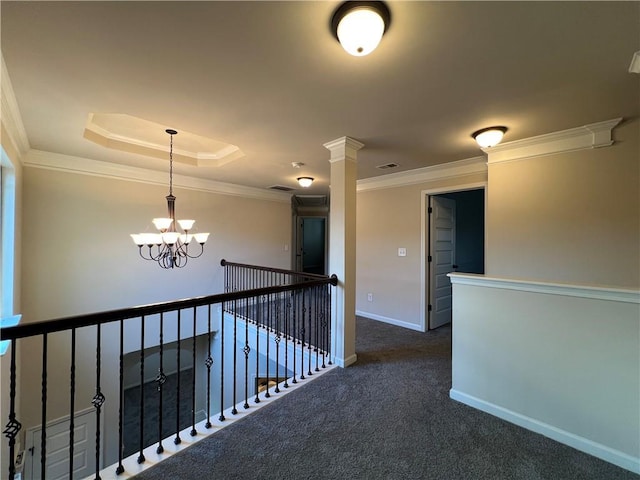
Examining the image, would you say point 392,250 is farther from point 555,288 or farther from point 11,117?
point 11,117

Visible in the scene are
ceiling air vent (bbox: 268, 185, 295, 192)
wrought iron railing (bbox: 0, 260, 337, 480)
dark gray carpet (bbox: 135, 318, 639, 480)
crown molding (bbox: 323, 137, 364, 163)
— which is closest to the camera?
wrought iron railing (bbox: 0, 260, 337, 480)

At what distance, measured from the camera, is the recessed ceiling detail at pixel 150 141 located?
2959mm

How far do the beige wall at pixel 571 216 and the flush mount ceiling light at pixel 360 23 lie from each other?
2.30 metres

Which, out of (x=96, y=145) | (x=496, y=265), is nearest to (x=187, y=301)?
(x=96, y=145)

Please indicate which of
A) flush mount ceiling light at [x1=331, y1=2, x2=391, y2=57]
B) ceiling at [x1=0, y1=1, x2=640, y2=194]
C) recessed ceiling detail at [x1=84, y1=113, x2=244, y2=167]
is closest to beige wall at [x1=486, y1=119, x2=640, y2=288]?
ceiling at [x1=0, y1=1, x2=640, y2=194]

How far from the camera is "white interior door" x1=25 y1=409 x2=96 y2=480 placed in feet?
11.2

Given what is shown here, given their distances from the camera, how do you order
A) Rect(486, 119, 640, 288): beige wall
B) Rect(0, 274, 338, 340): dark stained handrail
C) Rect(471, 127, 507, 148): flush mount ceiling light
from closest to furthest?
Rect(0, 274, 338, 340): dark stained handrail < Rect(486, 119, 640, 288): beige wall < Rect(471, 127, 507, 148): flush mount ceiling light

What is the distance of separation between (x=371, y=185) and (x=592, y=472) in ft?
12.9

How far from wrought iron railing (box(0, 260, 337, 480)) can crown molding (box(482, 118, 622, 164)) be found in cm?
241

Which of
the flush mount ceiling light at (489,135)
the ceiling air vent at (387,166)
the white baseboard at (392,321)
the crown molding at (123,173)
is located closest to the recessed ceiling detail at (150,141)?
the crown molding at (123,173)

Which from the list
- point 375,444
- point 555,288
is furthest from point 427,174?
point 375,444

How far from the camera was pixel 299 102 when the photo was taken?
84.0 inches

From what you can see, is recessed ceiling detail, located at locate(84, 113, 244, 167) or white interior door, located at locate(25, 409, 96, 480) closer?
recessed ceiling detail, located at locate(84, 113, 244, 167)

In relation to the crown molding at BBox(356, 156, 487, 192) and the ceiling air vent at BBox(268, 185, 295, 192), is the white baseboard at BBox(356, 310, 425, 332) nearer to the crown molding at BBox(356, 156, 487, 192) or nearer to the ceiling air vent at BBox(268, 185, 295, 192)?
the crown molding at BBox(356, 156, 487, 192)
